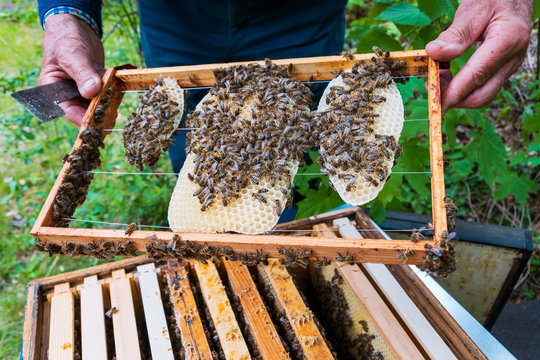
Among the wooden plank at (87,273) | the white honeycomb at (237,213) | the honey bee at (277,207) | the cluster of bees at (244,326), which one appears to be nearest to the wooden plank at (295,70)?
the white honeycomb at (237,213)

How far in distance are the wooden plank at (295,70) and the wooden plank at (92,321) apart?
1497 mm

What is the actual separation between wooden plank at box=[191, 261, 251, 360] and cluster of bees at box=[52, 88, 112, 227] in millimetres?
921

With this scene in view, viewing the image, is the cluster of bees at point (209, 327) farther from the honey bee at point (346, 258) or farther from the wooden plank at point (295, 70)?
the wooden plank at point (295, 70)

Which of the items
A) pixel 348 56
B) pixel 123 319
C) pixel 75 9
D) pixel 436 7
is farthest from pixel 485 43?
pixel 75 9

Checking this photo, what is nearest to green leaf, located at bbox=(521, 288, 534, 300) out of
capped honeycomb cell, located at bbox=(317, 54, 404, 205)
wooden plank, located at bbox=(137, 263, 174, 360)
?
capped honeycomb cell, located at bbox=(317, 54, 404, 205)

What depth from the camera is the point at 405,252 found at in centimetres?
181

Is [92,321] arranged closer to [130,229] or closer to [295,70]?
[130,229]

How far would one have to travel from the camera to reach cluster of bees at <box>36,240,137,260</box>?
6.96 feet

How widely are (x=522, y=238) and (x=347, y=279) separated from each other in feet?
6.15

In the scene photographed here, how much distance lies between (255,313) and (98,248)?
1.05m

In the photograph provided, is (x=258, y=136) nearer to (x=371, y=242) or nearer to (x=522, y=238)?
(x=371, y=242)

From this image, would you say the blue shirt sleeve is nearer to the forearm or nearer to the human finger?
the forearm

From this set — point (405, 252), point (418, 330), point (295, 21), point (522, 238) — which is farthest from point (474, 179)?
point (405, 252)

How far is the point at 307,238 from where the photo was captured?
75.2 inches
